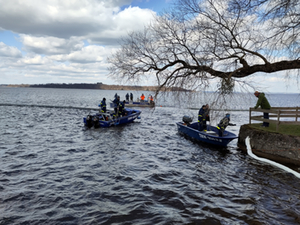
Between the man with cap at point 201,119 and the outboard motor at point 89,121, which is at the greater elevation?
the man with cap at point 201,119

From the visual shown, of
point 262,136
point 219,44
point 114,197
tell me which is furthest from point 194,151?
point 114,197

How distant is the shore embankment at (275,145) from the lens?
9.77 m

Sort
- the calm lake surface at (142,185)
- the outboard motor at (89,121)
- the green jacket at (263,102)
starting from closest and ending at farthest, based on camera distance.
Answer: the calm lake surface at (142,185)
the green jacket at (263,102)
the outboard motor at (89,121)

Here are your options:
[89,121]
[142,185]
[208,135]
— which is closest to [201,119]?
[208,135]

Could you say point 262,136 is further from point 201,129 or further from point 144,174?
point 144,174

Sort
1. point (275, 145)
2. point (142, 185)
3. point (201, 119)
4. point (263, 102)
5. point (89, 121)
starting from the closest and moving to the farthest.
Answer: point (142, 185) < point (275, 145) < point (263, 102) < point (201, 119) < point (89, 121)

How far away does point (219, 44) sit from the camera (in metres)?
9.73

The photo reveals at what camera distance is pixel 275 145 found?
10445 mm

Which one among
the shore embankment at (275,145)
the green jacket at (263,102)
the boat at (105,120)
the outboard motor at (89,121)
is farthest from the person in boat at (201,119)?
the outboard motor at (89,121)

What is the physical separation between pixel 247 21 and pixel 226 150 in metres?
6.81

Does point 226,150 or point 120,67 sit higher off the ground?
point 120,67

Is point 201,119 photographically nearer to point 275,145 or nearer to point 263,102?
point 263,102

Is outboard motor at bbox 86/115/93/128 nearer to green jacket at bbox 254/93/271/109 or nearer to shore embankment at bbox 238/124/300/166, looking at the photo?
shore embankment at bbox 238/124/300/166

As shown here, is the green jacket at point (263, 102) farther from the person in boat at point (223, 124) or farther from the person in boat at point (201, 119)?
the person in boat at point (201, 119)
